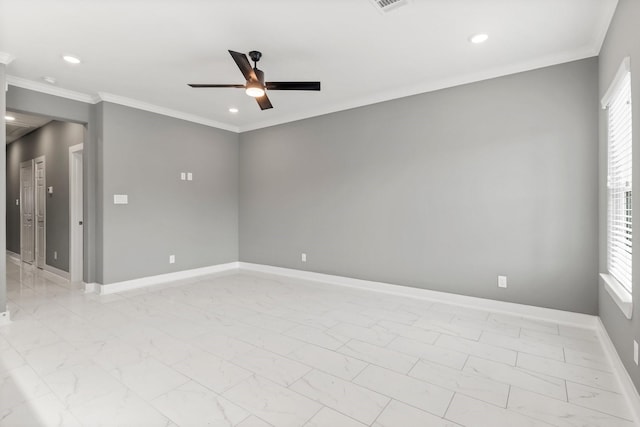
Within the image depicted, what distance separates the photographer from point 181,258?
5.32 metres

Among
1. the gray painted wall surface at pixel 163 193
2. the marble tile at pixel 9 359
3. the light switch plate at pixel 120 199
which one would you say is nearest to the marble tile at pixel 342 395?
the marble tile at pixel 9 359

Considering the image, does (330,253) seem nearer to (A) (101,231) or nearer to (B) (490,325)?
(B) (490,325)

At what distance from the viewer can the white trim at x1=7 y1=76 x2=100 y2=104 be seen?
3.83 meters

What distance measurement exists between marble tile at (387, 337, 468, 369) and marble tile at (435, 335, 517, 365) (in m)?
0.09

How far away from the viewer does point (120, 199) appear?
15.0 ft

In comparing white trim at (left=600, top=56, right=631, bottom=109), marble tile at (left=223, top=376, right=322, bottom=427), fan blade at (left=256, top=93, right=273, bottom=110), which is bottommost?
marble tile at (left=223, top=376, right=322, bottom=427)

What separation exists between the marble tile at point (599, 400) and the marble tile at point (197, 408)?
2.04m

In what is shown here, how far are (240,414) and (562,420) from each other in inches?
71.5

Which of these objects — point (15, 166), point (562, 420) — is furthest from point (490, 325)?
point (15, 166)

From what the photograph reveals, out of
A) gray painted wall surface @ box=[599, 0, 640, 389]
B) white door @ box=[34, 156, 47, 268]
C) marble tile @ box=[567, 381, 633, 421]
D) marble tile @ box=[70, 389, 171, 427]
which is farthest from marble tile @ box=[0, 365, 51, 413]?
white door @ box=[34, 156, 47, 268]

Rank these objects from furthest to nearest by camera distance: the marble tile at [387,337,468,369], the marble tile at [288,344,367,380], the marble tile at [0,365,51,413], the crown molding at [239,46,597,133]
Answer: the crown molding at [239,46,597,133] → the marble tile at [387,337,468,369] → the marble tile at [288,344,367,380] → the marble tile at [0,365,51,413]

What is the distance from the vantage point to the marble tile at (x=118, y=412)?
1.75 meters

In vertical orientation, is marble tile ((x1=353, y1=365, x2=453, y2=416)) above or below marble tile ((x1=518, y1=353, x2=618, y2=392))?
below

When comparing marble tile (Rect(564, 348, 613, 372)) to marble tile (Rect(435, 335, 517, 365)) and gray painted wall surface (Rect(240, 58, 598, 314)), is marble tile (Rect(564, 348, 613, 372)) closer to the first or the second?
marble tile (Rect(435, 335, 517, 365))
